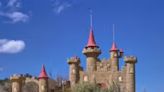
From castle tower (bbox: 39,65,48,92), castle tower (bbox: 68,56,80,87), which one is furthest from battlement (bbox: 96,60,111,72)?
castle tower (bbox: 39,65,48,92)

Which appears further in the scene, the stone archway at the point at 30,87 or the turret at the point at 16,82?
the stone archway at the point at 30,87

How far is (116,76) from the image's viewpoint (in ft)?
243

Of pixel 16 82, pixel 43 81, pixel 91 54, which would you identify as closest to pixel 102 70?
pixel 91 54

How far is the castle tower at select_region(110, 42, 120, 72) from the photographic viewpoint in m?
74.9

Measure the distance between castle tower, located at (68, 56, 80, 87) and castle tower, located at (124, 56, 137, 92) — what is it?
7734 millimetres

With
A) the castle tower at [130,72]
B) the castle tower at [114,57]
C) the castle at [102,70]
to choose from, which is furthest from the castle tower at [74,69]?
the castle tower at [130,72]

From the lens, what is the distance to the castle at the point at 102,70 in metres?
73.4

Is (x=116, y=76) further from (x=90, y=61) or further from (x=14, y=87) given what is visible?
(x=14, y=87)

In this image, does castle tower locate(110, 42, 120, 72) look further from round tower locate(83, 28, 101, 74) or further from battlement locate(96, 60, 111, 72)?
round tower locate(83, 28, 101, 74)

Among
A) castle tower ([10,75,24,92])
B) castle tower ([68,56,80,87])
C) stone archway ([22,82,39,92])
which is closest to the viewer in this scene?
castle tower ([68,56,80,87])

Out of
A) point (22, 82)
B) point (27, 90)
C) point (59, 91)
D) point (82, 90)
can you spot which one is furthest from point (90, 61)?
point (82, 90)

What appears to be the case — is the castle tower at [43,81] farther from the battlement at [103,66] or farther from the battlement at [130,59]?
the battlement at [130,59]

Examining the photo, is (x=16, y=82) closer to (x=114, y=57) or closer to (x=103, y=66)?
(x=103, y=66)

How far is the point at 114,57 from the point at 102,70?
3.44m
